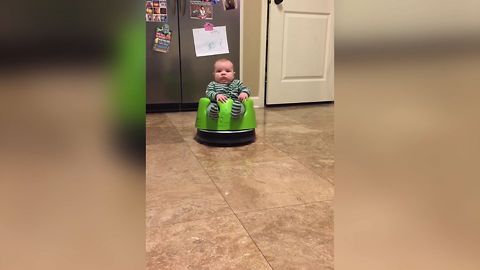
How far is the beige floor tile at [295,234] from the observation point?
2.44ft

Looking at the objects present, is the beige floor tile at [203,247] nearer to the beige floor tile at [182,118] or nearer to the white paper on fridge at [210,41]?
the beige floor tile at [182,118]

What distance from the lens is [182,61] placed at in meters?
A: 2.34

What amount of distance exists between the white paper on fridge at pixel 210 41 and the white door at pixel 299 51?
37 centimetres

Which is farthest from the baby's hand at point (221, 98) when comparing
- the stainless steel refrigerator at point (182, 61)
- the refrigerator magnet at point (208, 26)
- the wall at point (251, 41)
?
the wall at point (251, 41)

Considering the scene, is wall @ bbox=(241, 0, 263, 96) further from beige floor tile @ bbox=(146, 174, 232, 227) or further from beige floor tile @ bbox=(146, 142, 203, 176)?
beige floor tile @ bbox=(146, 174, 232, 227)

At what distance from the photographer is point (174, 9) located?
89.4 inches

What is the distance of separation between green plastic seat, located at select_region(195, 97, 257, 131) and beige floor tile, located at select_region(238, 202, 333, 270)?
70 centimetres

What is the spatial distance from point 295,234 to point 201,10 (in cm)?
180

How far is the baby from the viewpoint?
5.32 ft
